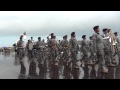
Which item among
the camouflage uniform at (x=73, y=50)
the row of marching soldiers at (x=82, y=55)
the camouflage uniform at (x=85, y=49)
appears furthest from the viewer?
the camouflage uniform at (x=85, y=49)

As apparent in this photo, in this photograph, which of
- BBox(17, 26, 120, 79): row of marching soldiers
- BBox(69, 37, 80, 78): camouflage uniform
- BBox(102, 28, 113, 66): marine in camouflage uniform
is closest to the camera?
BBox(17, 26, 120, 79): row of marching soldiers

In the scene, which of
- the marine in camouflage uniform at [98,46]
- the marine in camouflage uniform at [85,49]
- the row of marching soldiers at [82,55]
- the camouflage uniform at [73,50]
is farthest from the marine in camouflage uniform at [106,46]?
the marine in camouflage uniform at [85,49]

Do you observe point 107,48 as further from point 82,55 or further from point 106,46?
point 82,55

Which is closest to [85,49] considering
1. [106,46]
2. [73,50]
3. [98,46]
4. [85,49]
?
[85,49]

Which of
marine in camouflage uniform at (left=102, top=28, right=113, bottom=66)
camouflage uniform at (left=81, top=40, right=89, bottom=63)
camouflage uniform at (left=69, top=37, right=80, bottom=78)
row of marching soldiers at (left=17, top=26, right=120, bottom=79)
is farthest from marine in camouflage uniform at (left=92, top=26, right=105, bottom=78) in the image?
camouflage uniform at (left=81, top=40, right=89, bottom=63)

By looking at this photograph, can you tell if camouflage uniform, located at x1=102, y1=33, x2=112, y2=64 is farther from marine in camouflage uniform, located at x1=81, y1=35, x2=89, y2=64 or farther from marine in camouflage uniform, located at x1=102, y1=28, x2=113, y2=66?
marine in camouflage uniform, located at x1=81, y1=35, x2=89, y2=64

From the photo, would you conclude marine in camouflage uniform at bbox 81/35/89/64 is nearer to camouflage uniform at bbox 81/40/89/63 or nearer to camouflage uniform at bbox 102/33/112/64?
camouflage uniform at bbox 81/40/89/63

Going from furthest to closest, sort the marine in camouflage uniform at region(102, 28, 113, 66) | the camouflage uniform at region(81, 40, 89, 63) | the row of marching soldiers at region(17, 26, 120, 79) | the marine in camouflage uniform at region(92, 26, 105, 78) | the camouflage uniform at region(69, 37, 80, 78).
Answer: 1. the camouflage uniform at region(81, 40, 89, 63)
2. the camouflage uniform at region(69, 37, 80, 78)
3. the marine in camouflage uniform at region(102, 28, 113, 66)
4. the row of marching soldiers at region(17, 26, 120, 79)
5. the marine in camouflage uniform at region(92, 26, 105, 78)

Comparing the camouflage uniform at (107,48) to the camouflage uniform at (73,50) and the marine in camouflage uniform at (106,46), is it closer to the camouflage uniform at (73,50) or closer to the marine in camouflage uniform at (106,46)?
the marine in camouflage uniform at (106,46)

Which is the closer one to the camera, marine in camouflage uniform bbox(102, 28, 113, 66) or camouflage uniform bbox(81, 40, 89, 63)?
marine in camouflage uniform bbox(102, 28, 113, 66)
